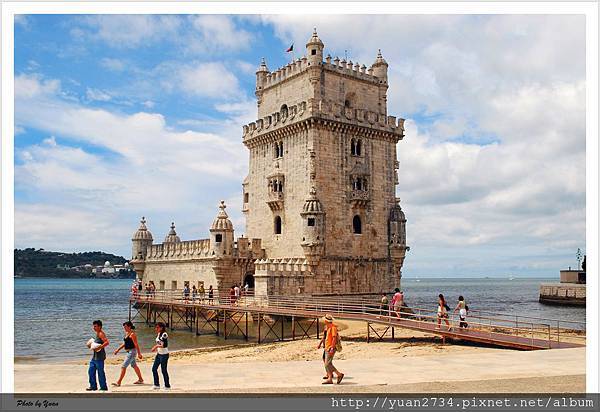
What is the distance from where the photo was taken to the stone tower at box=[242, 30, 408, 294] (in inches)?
1465

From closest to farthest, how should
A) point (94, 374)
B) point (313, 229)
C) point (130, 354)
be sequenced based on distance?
point (94, 374)
point (130, 354)
point (313, 229)

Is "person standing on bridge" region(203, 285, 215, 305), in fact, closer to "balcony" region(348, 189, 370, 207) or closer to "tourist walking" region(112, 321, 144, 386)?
"balcony" region(348, 189, 370, 207)

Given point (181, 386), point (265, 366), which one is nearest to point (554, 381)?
point (265, 366)

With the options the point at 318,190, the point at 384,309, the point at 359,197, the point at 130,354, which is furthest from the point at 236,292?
the point at 130,354

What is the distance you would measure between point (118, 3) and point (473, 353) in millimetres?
14490

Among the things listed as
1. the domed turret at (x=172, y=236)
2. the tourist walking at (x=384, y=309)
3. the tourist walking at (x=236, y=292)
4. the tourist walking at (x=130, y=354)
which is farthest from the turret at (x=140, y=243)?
the tourist walking at (x=130, y=354)

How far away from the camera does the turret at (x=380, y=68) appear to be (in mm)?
42594

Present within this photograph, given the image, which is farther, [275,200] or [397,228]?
[397,228]

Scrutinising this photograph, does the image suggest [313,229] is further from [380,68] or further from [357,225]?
[380,68]

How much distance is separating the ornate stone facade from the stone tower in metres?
0.07

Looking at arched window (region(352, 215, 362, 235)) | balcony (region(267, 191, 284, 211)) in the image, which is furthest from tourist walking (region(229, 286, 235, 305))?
arched window (region(352, 215, 362, 235))

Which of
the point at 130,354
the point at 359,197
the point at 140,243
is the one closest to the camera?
the point at 130,354

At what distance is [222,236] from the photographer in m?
40.4

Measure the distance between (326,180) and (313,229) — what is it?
358cm
